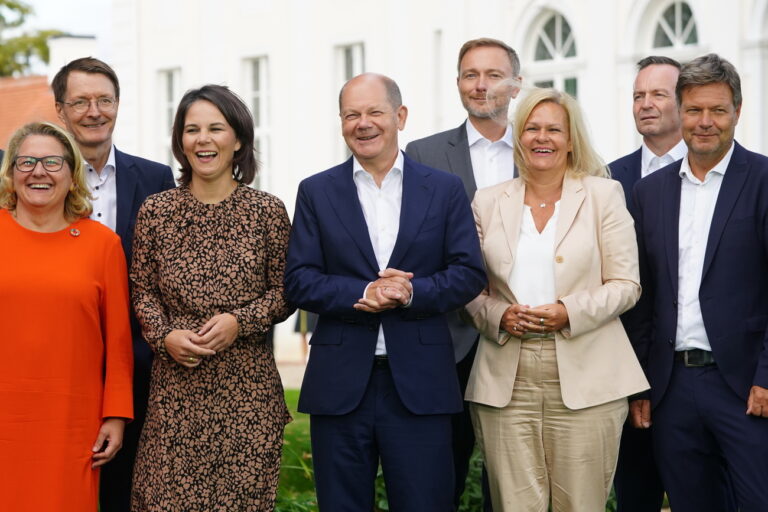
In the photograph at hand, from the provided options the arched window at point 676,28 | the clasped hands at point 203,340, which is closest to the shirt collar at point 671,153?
the clasped hands at point 203,340

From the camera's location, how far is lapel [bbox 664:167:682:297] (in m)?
5.40

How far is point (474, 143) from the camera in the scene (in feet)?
21.1

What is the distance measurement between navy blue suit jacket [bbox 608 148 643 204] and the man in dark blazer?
2.08 feet

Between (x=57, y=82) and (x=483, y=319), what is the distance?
2.45 meters

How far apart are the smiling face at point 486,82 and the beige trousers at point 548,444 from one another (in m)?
1.62

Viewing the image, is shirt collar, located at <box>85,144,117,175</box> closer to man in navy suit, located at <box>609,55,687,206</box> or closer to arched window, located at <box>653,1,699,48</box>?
man in navy suit, located at <box>609,55,687,206</box>

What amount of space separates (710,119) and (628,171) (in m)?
1.27

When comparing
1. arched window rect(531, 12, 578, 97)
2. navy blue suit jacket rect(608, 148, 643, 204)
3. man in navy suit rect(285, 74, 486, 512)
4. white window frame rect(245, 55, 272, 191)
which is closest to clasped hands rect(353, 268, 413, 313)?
man in navy suit rect(285, 74, 486, 512)

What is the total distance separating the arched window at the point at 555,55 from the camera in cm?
1548

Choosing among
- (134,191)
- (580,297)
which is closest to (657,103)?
(580,297)

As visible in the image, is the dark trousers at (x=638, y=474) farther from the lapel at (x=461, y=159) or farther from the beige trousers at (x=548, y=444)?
the lapel at (x=461, y=159)

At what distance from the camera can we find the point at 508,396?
5254 millimetres

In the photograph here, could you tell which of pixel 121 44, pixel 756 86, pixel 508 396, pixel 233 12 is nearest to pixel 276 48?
pixel 233 12

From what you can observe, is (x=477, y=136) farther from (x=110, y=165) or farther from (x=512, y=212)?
(x=110, y=165)
